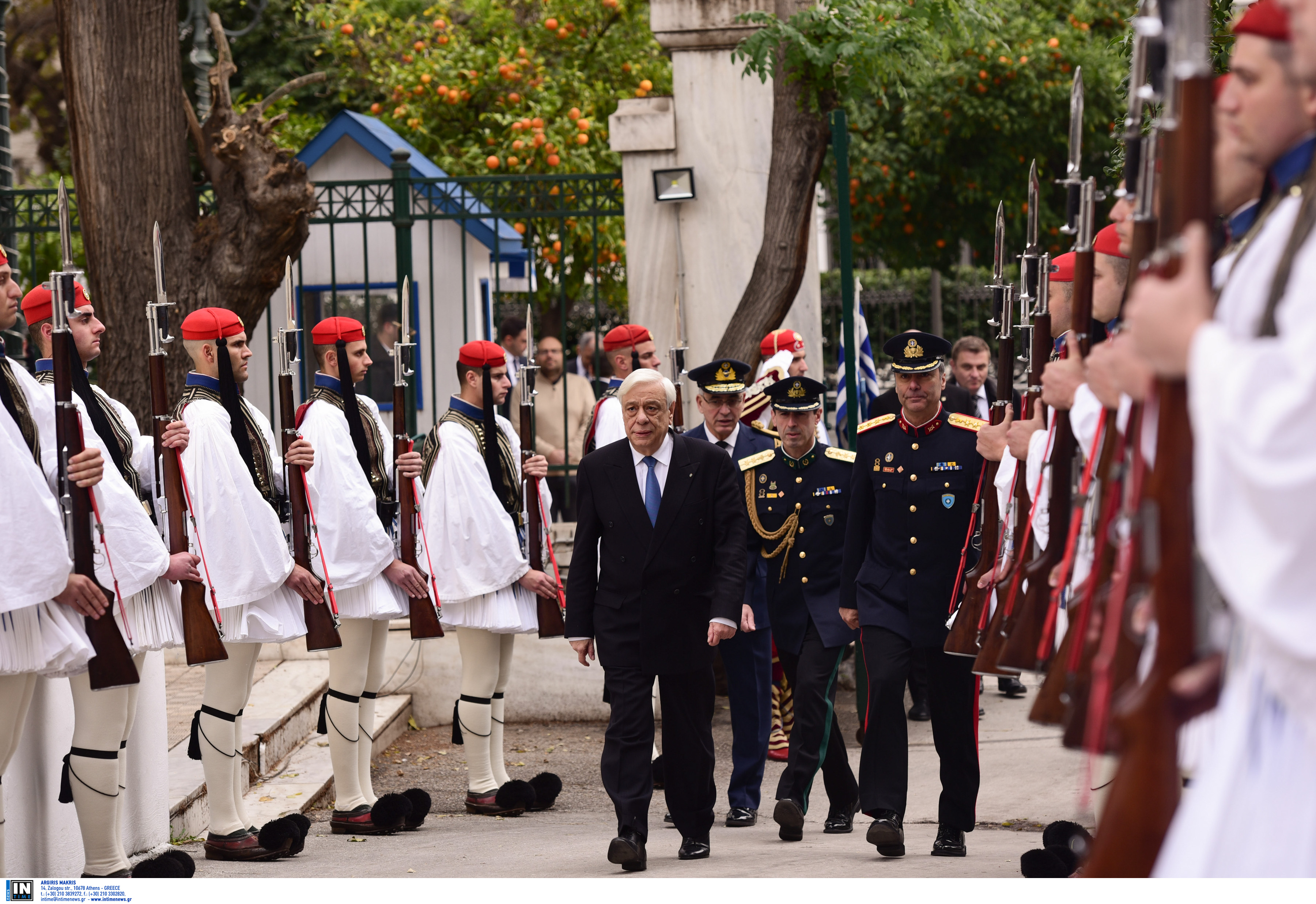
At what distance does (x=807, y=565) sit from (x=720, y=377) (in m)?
1.27

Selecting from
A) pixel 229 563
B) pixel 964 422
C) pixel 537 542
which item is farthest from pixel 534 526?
pixel 964 422

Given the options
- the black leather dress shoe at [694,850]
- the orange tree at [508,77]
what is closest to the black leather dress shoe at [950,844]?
the black leather dress shoe at [694,850]

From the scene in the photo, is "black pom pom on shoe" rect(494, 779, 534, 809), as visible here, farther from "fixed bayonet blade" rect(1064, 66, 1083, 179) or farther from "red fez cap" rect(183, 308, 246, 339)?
"fixed bayonet blade" rect(1064, 66, 1083, 179)

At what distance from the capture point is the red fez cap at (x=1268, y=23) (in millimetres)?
2549

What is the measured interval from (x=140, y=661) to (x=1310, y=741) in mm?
4940

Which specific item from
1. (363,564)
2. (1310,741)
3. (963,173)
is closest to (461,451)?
(363,564)

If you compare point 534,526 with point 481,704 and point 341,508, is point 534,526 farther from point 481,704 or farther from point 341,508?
point 341,508

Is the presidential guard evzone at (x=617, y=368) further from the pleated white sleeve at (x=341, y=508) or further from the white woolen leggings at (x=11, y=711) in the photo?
the white woolen leggings at (x=11, y=711)

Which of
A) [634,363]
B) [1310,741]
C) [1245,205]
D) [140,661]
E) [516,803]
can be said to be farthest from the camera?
[634,363]

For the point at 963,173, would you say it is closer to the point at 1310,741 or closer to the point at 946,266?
the point at 946,266

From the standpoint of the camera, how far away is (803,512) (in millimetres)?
7531

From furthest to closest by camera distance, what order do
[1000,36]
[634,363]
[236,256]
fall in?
[1000,36], [634,363], [236,256]

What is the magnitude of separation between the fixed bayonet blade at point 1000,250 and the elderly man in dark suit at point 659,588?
144 centimetres

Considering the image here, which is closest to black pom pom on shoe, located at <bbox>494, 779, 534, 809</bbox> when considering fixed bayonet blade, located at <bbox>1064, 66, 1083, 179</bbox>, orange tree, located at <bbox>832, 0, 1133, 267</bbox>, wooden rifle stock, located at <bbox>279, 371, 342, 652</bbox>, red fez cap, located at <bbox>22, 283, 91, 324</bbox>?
wooden rifle stock, located at <bbox>279, 371, 342, 652</bbox>
